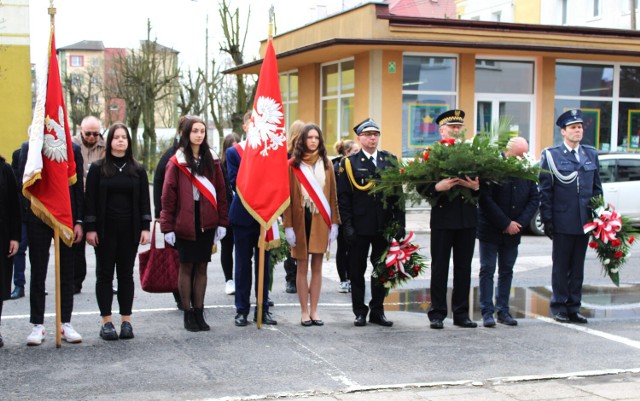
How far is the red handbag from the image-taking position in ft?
27.1

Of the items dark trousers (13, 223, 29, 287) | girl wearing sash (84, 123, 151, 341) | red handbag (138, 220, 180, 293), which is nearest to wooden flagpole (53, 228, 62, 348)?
girl wearing sash (84, 123, 151, 341)

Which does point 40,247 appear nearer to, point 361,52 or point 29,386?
point 29,386

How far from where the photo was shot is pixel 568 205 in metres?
8.97

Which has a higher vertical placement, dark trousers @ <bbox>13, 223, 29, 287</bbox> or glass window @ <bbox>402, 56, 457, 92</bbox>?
glass window @ <bbox>402, 56, 457, 92</bbox>

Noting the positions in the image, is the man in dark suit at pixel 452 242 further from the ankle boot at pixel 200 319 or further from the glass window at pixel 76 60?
the glass window at pixel 76 60

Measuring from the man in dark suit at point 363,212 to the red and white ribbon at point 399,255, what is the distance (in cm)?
15

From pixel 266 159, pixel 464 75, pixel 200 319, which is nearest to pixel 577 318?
pixel 266 159

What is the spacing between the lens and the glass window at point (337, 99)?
80.7 ft

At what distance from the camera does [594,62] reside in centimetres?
2511

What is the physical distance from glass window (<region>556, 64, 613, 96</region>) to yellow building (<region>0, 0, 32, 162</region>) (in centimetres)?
1547

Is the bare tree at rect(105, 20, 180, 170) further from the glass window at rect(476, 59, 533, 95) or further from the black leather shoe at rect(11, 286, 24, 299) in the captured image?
the black leather shoe at rect(11, 286, 24, 299)

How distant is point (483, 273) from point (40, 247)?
14.9 ft

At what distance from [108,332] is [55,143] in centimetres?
184

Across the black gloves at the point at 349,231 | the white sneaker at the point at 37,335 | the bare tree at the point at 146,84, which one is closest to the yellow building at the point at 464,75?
the black gloves at the point at 349,231
